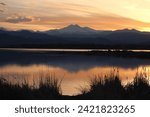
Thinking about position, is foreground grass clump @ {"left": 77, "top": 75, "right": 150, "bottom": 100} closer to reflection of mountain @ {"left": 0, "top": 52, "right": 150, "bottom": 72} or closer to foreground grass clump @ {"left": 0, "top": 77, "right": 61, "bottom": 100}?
foreground grass clump @ {"left": 0, "top": 77, "right": 61, "bottom": 100}

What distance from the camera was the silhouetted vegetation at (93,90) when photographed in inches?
367

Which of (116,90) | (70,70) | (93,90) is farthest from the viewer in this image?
(70,70)

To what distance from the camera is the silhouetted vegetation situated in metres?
9.32

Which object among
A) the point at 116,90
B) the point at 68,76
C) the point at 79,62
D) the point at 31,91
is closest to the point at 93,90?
the point at 116,90

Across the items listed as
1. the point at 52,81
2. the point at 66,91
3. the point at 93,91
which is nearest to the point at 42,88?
the point at 52,81

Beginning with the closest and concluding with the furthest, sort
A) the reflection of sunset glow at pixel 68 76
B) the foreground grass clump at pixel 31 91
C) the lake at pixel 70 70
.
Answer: the foreground grass clump at pixel 31 91, the reflection of sunset glow at pixel 68 76, the lake at pixel 70 70

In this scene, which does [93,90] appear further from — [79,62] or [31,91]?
[79,62]

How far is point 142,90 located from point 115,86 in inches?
25.5

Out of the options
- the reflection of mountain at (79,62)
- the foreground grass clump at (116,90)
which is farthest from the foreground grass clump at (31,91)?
the reflection of mountain at (79,62)

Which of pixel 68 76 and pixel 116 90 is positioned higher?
pixel 116 90

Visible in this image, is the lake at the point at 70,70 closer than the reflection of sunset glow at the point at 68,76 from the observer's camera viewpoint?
No

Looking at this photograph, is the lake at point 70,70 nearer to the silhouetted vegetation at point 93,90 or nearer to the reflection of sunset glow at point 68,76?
the reflection of sunset glow at point 68,76

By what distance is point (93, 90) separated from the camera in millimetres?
9930

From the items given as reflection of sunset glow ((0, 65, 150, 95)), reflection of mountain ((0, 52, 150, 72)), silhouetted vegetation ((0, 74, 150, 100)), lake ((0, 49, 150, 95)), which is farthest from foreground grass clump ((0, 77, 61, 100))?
reflection of mountain ((0, 52, 150, 72))
